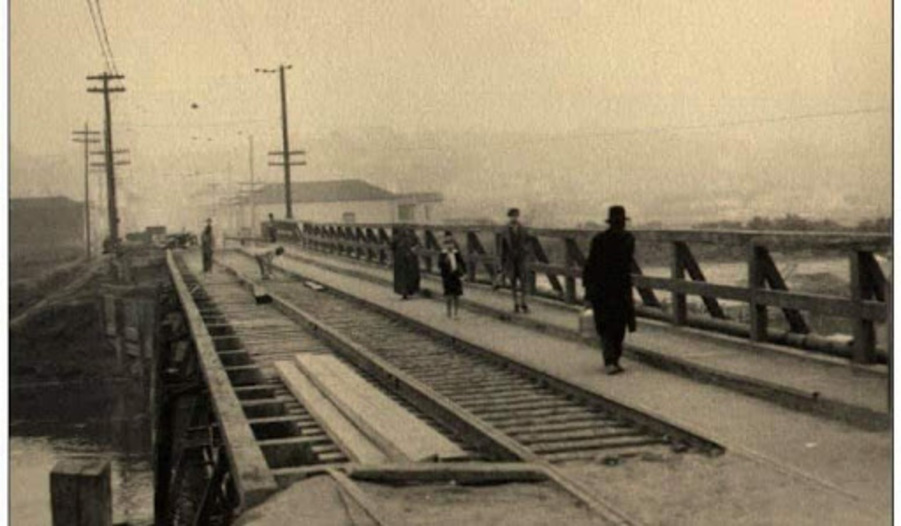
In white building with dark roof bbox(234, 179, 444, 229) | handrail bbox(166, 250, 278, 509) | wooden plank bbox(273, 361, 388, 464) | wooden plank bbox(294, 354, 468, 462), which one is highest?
white building with dark roof bbox(234, 179, 444, 229)

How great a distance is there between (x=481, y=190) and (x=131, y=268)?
137m

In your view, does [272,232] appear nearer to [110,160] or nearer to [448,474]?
[110,160]

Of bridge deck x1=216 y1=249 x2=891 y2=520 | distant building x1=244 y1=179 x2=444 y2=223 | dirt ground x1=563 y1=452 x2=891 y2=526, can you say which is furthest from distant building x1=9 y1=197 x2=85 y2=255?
dirt ground x1=563 y1=452 x2=891 y2=526

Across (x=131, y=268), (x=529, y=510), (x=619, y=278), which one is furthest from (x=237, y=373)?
(x=131, y=268)

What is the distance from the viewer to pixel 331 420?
29.3 feet

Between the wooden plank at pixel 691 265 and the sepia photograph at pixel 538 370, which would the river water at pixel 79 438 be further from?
the wooden plank at pixel 691 265

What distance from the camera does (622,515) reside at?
577cm

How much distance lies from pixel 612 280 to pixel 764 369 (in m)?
1.51

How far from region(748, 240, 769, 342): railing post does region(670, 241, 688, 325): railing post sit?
53.3 inches

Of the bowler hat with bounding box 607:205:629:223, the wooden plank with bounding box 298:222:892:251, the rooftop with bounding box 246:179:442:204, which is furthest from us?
the rooftop with bounding box 246:179:442:204

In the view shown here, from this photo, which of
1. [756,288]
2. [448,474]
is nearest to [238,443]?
[448,474]

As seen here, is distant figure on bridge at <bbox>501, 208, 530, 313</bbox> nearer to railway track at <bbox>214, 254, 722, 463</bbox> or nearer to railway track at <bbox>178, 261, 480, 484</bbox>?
railway track at <bbox>214, 254, 722, 463</bbox>

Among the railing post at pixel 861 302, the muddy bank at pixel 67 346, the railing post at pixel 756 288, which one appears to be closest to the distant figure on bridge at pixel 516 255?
the railing post at pixel 756 288

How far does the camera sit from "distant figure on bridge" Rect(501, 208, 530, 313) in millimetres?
15500
